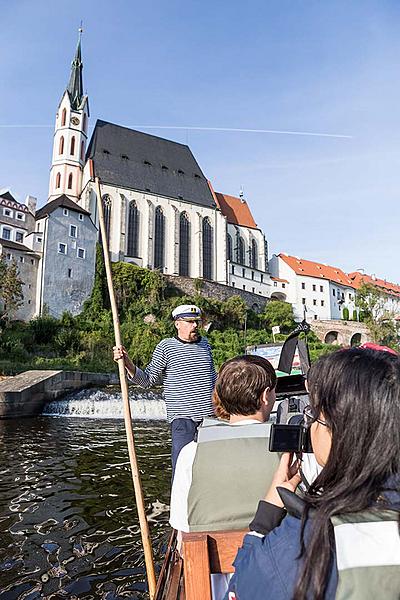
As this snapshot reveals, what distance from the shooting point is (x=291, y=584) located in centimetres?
112

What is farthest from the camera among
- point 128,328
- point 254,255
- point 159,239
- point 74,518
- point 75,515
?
point 254,255

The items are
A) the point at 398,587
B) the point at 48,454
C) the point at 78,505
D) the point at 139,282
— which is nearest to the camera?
the point at 398,587

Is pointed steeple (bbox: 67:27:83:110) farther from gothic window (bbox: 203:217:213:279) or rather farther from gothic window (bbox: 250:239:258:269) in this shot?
gothic window (bbox: 250:239:258:269)

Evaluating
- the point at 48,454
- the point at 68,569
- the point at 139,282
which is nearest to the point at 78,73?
the point at 139,282

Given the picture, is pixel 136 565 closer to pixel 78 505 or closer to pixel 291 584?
pixel 78 505

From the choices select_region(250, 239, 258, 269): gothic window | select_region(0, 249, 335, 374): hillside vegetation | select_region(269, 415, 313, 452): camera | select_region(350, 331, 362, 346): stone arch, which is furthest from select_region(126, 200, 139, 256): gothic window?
select_region(269, 415, 313, 452): camera

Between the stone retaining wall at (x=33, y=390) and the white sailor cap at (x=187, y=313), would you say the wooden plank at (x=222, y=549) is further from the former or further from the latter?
the stone retaining wall at (x=33, y=390)

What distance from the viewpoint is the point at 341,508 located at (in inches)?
44.3

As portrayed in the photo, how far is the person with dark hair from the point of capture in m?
1.05

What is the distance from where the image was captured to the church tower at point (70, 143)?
53.8 meters

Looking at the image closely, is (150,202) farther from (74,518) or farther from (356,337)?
(74,518)

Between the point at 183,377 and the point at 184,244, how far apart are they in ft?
173

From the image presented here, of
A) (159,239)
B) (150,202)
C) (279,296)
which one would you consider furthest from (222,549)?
(279,296)

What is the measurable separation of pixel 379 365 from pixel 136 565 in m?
3.69
